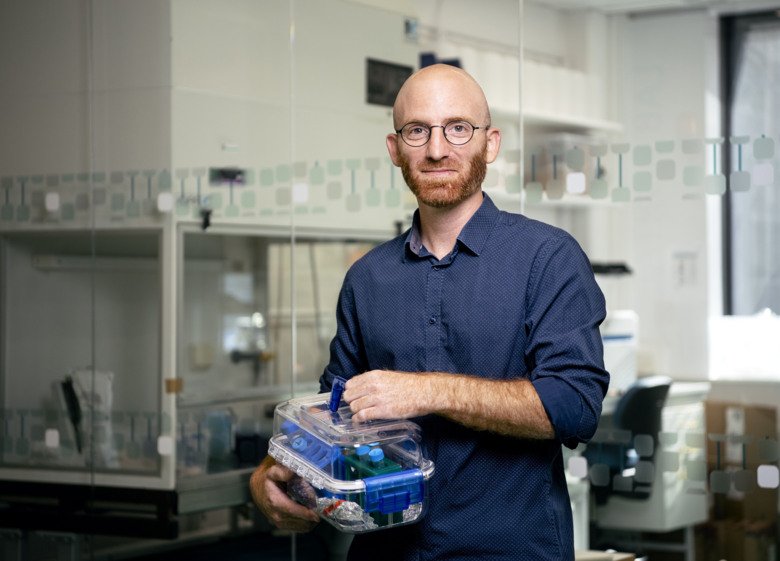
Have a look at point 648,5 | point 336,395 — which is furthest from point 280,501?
point 648,5

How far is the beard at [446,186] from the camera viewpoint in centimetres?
163

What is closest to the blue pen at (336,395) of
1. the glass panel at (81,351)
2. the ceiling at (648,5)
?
the ceiling at (648,5)

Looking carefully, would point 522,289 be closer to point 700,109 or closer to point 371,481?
point 371,481

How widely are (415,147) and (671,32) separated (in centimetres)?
100

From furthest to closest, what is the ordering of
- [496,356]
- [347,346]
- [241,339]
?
1. [241,339]
2. [347,346]
3. [496,356]

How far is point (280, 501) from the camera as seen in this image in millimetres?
1625

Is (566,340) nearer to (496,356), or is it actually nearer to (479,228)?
(496,356)

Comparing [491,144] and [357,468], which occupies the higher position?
[491,144]

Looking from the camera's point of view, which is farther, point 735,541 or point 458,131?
point 735,541

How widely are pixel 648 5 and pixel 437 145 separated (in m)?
1.02

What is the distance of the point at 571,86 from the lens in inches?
97.0

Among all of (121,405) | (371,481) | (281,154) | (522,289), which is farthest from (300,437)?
(121,405)

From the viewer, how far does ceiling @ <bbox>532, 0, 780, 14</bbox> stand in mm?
2289

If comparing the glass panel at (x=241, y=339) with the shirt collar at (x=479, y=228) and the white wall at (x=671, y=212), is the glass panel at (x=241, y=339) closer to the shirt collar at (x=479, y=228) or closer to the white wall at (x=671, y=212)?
the white wall at (x=671, y=212)
